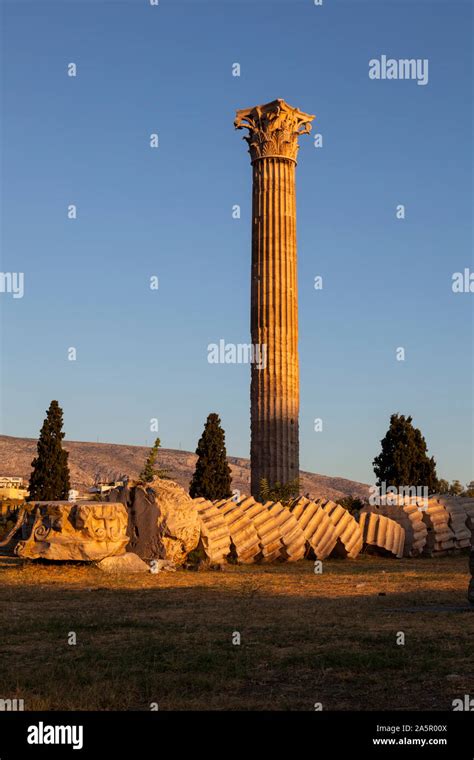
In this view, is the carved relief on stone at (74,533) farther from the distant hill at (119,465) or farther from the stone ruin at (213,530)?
the distant hill at (119,465)

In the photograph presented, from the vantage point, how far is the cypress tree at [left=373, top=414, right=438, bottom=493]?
39156 mm

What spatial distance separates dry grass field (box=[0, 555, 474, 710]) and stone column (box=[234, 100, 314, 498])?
44.6 ft

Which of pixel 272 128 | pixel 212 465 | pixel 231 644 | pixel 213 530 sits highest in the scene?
pixel 272 128

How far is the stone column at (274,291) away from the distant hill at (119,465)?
6923 centimetres

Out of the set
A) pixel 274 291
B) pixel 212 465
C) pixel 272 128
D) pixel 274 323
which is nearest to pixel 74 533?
pixel 274 323

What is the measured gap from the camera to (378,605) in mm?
11742

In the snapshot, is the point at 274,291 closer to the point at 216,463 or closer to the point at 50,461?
the point at 216,463

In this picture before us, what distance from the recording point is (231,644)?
8594 millimetres

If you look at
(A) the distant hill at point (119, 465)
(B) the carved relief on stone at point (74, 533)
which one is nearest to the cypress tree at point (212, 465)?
(B) the carved relief on stone at point (74, 533)

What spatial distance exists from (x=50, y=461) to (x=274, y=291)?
15158 mm

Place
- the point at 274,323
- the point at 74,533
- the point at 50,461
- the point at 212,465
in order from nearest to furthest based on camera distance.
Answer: the point at 74,533
the point at 274,323
the point at 212,465
the point at 50,461

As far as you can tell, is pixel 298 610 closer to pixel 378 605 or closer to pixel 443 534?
pixel 378 605

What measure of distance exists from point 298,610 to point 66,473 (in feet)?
99.0

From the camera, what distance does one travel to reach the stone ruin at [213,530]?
1627 cm
